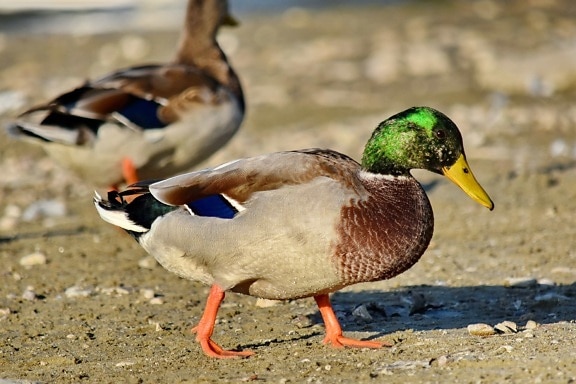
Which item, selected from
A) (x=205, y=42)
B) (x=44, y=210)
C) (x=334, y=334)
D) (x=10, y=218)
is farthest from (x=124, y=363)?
(x=205, y=42)

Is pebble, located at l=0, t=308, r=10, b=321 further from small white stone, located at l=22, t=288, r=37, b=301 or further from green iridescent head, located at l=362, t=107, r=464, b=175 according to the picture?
green iridescent head, located at l=362, t=107, r=464, b=175

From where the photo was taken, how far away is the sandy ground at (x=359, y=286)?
4.93m

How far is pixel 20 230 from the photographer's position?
26.4 feet

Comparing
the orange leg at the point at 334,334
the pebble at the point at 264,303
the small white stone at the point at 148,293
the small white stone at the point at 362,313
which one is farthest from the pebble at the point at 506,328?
the small white stone at the point at 148,293

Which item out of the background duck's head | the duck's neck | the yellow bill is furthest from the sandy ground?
the duck's neck

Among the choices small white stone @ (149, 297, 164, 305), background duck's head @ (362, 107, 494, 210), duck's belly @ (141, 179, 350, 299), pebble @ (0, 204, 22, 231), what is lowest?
pebble @ (0, 204, 22, 231)

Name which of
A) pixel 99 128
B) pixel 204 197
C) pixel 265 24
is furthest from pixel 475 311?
pixel 265 24

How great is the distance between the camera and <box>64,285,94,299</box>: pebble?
628 cm

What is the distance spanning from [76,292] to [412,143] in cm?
230

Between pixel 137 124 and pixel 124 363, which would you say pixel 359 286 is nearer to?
pixel 124 363

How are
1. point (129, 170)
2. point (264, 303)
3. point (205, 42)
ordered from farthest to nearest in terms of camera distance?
point (205, 42) → point (129, 170) → point (264, 303)

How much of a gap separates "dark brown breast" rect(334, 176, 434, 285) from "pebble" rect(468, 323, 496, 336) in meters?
0.49

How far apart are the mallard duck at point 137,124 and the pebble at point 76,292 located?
1.81 m

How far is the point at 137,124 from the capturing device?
7973 millimetres
